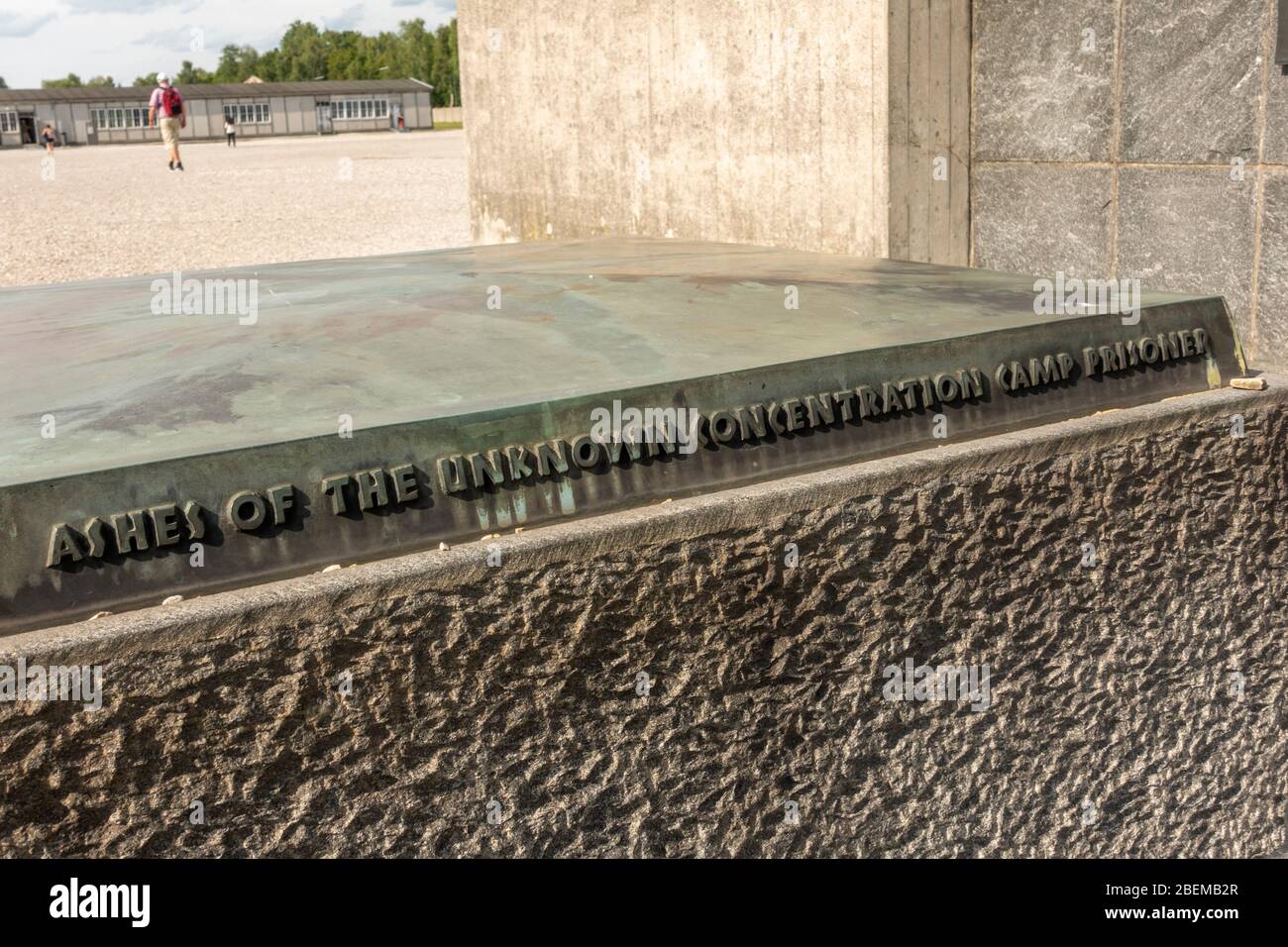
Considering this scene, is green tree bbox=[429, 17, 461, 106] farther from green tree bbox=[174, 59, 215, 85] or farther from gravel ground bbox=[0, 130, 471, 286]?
gravel ground bbox=[0, 130, 471, 286]

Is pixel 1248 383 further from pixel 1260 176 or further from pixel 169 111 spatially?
pixel 169 111

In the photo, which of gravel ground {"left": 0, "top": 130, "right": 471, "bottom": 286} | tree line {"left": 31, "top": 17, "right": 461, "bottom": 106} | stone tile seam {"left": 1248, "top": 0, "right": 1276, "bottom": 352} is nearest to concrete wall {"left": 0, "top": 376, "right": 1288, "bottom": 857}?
stone tile seam {"left": 1248, "top": 0, "right": 1276, "bottom": 352}

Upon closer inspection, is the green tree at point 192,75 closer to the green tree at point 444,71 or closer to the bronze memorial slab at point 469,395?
the green tree at point 444,71

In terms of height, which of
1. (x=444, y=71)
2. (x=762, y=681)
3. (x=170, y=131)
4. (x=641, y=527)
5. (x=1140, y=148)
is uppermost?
(x=444, y=71)

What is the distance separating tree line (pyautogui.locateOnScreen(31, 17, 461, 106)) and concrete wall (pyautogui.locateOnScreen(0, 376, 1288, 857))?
296 ft

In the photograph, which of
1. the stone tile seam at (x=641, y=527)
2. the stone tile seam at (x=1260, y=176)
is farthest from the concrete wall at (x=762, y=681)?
the stone tile seam at (x=1260, y=176)

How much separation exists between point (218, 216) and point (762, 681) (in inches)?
533

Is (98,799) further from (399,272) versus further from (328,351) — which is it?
(399,272)

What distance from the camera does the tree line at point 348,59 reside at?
3693 inches

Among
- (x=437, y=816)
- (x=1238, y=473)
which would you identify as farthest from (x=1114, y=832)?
(x=437, y=816)

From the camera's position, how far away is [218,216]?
14711mm

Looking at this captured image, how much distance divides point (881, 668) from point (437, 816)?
887 mm

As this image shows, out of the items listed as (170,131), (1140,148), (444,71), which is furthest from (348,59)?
(1140,148)

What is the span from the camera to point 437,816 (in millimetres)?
2188
